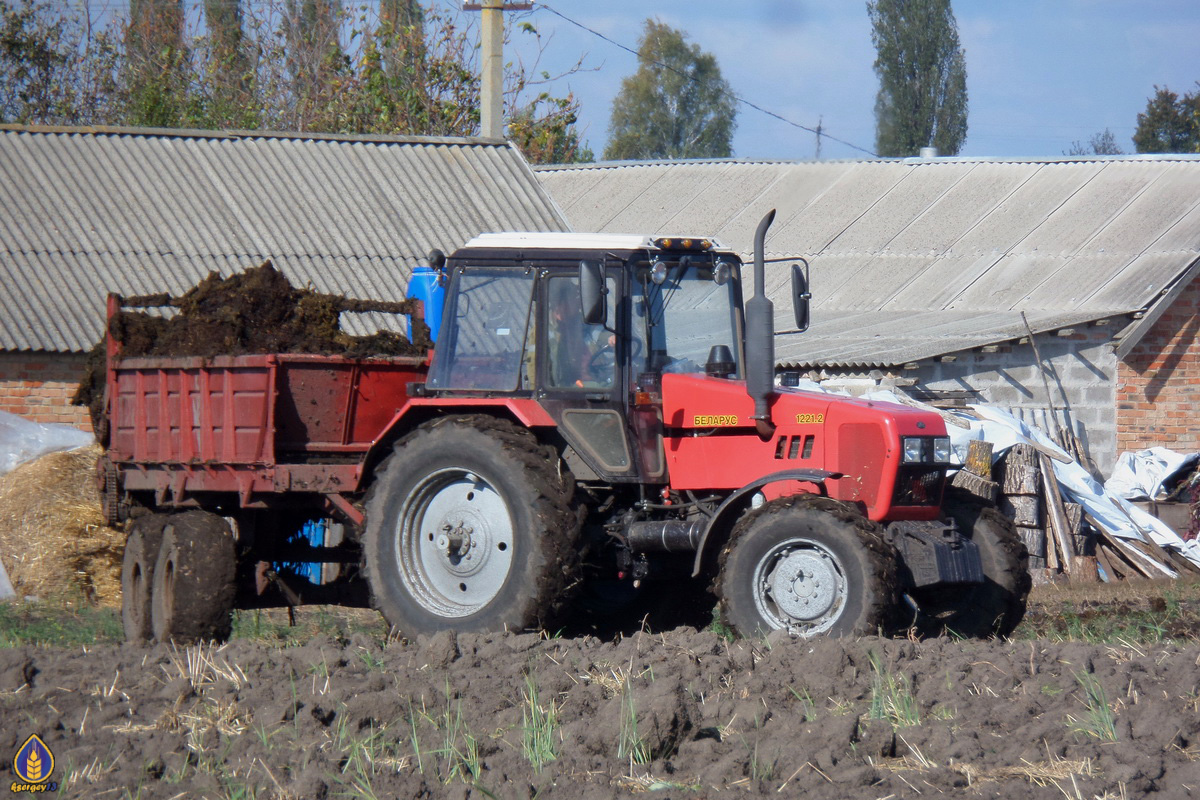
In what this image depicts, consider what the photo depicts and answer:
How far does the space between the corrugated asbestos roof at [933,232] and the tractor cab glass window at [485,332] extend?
311 inches

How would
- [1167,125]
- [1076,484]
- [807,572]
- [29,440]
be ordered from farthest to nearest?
[1167,125] < [1076,484] < [29,440] < [807,572]

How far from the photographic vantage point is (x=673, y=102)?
5878 centimetres

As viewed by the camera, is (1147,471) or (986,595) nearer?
(986,595)

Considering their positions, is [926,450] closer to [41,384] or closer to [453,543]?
[453,543]

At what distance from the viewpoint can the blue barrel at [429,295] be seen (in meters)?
8.95

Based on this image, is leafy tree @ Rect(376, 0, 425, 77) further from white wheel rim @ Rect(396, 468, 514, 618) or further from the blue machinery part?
white wheel rim @ Rect(396, 468, 514, 618)

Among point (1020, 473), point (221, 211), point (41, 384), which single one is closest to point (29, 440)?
point (41, 384)

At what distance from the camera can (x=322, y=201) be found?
1752 centimetres

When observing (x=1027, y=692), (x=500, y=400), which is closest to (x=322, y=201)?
(x=500, y=400)

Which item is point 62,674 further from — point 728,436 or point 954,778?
point 954,778

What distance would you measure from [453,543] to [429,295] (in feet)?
8.11

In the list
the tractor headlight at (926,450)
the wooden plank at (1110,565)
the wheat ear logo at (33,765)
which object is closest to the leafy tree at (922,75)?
the wooden plank at (1110,565)

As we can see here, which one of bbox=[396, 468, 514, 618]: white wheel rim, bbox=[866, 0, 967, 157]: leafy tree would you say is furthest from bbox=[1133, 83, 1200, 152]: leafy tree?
bbox=[396, 468, 514, 618]: white wheel rim

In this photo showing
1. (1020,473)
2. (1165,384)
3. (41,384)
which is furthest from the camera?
(1165,384)
